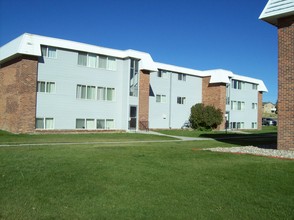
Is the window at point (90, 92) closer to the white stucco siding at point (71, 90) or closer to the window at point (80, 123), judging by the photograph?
the white stucco siding at point (71, 90)

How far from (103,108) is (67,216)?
23.5 metres

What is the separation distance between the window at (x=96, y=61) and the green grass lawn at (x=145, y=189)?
17.4m

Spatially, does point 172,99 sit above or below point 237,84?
below

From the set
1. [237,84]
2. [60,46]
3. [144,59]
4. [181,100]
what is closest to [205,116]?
[181,100]

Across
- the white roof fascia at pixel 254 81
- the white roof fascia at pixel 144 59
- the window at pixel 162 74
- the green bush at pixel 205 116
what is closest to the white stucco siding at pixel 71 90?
the white roof fascia at pixel 144 59

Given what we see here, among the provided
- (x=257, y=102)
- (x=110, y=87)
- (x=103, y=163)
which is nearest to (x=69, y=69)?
(x=110, y=87)

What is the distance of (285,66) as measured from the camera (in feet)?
45.7

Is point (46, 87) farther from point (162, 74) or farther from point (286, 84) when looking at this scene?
point (286, 84)

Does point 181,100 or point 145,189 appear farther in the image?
point 181,100

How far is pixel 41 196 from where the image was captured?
20.6 ft

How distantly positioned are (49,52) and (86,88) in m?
4.20

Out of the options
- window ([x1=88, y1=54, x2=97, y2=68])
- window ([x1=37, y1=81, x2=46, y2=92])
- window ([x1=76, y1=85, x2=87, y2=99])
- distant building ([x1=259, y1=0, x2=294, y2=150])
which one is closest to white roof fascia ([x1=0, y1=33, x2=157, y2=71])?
window ([x1=88, y1=54, x2=97, y2=68])

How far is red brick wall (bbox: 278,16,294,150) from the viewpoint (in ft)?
44.8

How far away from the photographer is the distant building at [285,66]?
1363 cm
